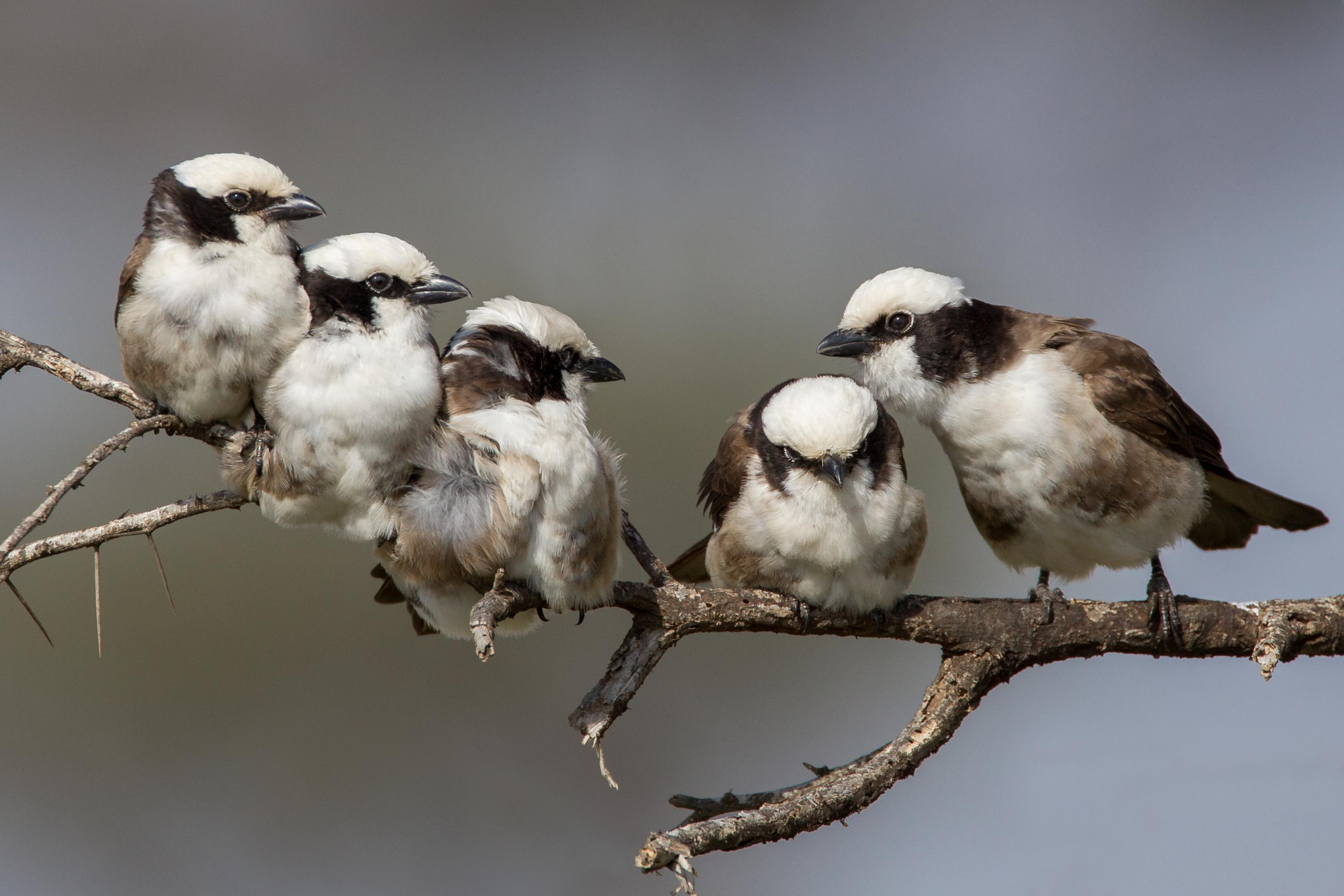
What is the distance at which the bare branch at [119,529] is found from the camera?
9.23ft

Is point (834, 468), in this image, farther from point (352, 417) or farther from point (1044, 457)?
point (352, 417)

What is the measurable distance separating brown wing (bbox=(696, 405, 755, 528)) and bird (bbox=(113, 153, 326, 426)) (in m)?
1.71

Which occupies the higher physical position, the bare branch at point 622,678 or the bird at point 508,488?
the bird at point 508,488

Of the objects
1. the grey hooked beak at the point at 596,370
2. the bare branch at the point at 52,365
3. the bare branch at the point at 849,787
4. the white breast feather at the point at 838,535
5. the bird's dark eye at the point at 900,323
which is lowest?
the bare branch at the point at 849,787

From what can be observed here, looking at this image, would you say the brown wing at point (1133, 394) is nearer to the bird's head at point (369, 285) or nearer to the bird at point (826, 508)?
the bird at point (826, 508)

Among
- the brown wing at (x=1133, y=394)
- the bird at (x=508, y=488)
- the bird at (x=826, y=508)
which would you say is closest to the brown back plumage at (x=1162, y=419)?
the brown wing at (x=1133, y=394)

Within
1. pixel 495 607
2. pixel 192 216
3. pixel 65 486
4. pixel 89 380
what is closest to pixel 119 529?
pixel 65 486

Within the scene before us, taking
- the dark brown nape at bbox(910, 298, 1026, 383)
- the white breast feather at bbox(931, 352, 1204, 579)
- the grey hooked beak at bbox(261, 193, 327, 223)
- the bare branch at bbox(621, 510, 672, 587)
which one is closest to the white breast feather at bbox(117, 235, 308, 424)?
the grey hooked beak at bbox(261, 193, 327, 223)

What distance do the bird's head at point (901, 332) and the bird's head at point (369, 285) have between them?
1541 millimetres

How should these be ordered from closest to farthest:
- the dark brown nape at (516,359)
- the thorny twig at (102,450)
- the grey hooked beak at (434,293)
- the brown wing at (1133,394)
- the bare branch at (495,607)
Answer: the bare branch at (495,607) < the thorny twig at (102,450) < the grey hooked beak at (434,293) < the dark brown nape at (516,359) < the brown wing at (1133,394)

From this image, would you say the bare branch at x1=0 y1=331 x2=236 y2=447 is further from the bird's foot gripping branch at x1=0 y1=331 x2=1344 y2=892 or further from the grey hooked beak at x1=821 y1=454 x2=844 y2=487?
the grey hooked beak at x1=821 y1=454 x2=844 y2=487

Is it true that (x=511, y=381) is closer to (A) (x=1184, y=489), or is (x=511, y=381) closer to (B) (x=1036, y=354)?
(B) (x=1036, y=354)

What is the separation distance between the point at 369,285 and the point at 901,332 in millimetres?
1991

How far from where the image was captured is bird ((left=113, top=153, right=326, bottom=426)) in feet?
9.66
